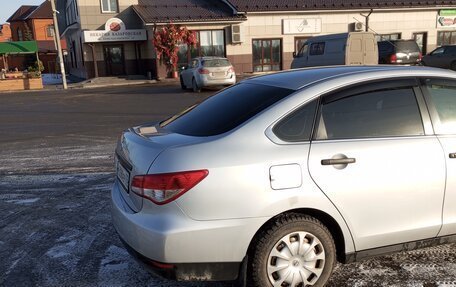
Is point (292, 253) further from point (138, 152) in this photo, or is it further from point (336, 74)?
point (336, 74)

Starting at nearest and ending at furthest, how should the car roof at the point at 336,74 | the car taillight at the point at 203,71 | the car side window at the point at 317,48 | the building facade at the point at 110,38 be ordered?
the car roof at the point at 336,74, the car taillight at the point at 203,71, the car side window at the point at 317,48, the building facade at the point at 110,38

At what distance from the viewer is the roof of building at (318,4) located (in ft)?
96.5

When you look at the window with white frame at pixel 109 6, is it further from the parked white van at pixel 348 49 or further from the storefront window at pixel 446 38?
the storefront window at pixel 446 38

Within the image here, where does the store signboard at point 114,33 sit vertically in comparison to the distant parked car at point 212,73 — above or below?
above

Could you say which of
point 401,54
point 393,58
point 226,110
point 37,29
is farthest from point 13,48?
point 226,110

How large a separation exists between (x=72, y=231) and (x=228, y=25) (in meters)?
26.3

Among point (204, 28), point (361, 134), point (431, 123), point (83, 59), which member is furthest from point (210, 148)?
point (83, 59)

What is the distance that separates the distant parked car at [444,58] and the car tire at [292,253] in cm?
2143

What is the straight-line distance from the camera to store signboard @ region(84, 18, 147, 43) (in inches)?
1103

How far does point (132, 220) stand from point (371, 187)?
1650 millimetres

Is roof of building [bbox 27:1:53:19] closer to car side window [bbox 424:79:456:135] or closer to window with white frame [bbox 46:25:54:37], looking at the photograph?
window with white frame [bbox 46:25:54:37]

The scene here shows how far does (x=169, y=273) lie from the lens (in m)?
2.87

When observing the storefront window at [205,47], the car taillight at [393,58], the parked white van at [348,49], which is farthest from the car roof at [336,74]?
the storefront window at [205,47]

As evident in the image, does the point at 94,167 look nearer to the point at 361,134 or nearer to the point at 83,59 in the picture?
the point at 361,134
